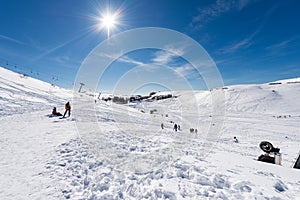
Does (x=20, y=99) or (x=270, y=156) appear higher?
(x=20, y=99)

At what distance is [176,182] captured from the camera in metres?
5.00

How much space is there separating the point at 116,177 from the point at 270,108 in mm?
79322

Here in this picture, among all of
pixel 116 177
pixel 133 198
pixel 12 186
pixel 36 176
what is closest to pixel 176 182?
pixel 133 198

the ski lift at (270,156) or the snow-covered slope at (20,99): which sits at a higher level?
the snow-covered slope at (20,99)

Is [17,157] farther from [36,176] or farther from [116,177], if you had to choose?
[116,177]

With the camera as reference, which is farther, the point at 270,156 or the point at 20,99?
the point at 20,99

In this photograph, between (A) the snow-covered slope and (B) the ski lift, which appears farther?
Answer: (A) the snow-covered slope

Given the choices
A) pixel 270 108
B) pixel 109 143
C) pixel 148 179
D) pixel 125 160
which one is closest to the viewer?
pixel 148 179

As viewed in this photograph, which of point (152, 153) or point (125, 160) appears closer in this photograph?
point (125, 160)

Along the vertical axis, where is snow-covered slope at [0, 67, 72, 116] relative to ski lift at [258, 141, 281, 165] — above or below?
above

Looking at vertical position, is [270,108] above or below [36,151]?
above

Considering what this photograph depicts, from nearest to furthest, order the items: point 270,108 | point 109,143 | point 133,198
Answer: point 133,198, point 109,143, point 270,108

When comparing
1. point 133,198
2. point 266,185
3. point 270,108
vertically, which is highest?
point 270,108

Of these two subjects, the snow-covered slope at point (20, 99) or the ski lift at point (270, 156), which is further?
the snow-covered slope at point (20, 99)
